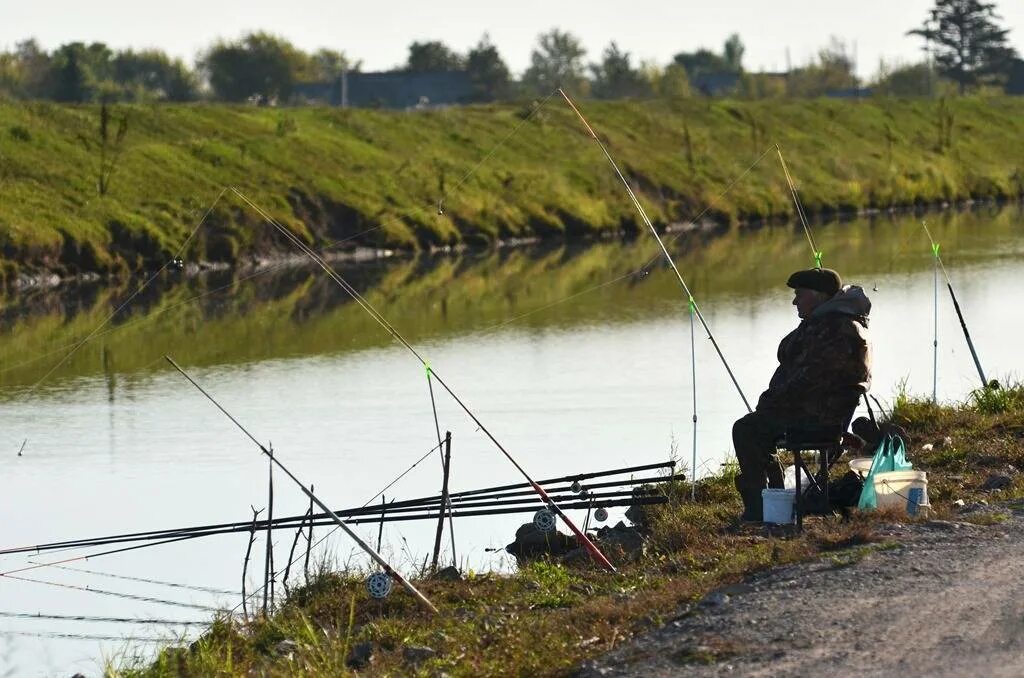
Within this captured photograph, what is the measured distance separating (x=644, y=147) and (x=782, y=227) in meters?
7.45

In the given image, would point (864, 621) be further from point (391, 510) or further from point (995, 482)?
point (391, 510)

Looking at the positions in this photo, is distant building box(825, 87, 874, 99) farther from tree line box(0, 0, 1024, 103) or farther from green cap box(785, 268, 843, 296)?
green cap box(785, 268, 843, 296)

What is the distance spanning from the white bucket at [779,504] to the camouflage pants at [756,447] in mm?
125

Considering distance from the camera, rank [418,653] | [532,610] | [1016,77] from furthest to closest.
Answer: [1016,77]
[532,610]
[418,653]

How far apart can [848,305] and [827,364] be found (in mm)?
275

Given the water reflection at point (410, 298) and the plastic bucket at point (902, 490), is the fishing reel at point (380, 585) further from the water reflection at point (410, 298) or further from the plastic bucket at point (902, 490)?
the water reflection at point (410, 298)

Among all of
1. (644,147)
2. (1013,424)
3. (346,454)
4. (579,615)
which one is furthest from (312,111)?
(579,615)

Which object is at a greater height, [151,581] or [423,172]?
[423,172]

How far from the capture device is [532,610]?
735cm

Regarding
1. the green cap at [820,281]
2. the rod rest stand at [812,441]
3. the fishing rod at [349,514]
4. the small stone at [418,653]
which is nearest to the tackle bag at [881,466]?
the rod rest stand at [812,441]

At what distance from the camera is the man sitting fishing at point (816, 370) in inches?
319

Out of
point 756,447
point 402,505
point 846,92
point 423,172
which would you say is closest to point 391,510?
point 402,505

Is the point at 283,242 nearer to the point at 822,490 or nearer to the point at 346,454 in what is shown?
the point at 346,454

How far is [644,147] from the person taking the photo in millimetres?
46750
